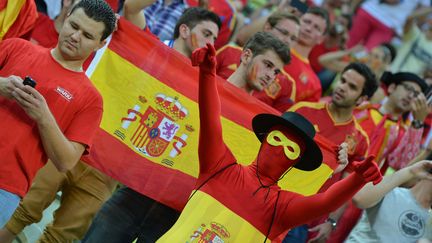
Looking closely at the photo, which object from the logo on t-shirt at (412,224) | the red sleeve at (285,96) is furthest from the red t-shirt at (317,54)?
the logo on t-shirt at (412,224)

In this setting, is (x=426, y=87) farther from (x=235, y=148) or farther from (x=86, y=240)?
(x=86, y=240)

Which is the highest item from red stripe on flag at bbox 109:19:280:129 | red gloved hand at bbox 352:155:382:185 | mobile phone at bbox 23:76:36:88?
red gloved hand at bbox 352:155:382:185

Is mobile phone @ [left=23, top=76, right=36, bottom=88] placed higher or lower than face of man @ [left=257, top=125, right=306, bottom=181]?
lower

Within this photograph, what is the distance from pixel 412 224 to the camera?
5938 mm

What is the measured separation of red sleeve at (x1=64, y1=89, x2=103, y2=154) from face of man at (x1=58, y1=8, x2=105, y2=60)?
0.26 meters

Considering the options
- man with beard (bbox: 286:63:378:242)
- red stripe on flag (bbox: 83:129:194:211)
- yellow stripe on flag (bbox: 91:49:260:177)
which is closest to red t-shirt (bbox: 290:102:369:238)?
man with beard (bbox: 286:63:378:242)

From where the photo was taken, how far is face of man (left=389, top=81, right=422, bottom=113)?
7.66m

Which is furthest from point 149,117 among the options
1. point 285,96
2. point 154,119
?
point 285,96

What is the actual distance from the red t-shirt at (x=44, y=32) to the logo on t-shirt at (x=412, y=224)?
9.95ft

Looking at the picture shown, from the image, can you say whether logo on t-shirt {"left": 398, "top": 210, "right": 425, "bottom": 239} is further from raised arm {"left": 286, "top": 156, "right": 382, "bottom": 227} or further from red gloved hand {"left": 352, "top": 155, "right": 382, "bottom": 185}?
red gloved hand {"left": 352, "top": 155, "right": 382, "bottom": 185}

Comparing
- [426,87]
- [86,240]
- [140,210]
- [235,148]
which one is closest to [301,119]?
[235,148]

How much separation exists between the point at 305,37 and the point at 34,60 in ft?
13.7

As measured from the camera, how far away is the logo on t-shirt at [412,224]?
5918mm

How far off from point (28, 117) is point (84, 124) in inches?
12.4
